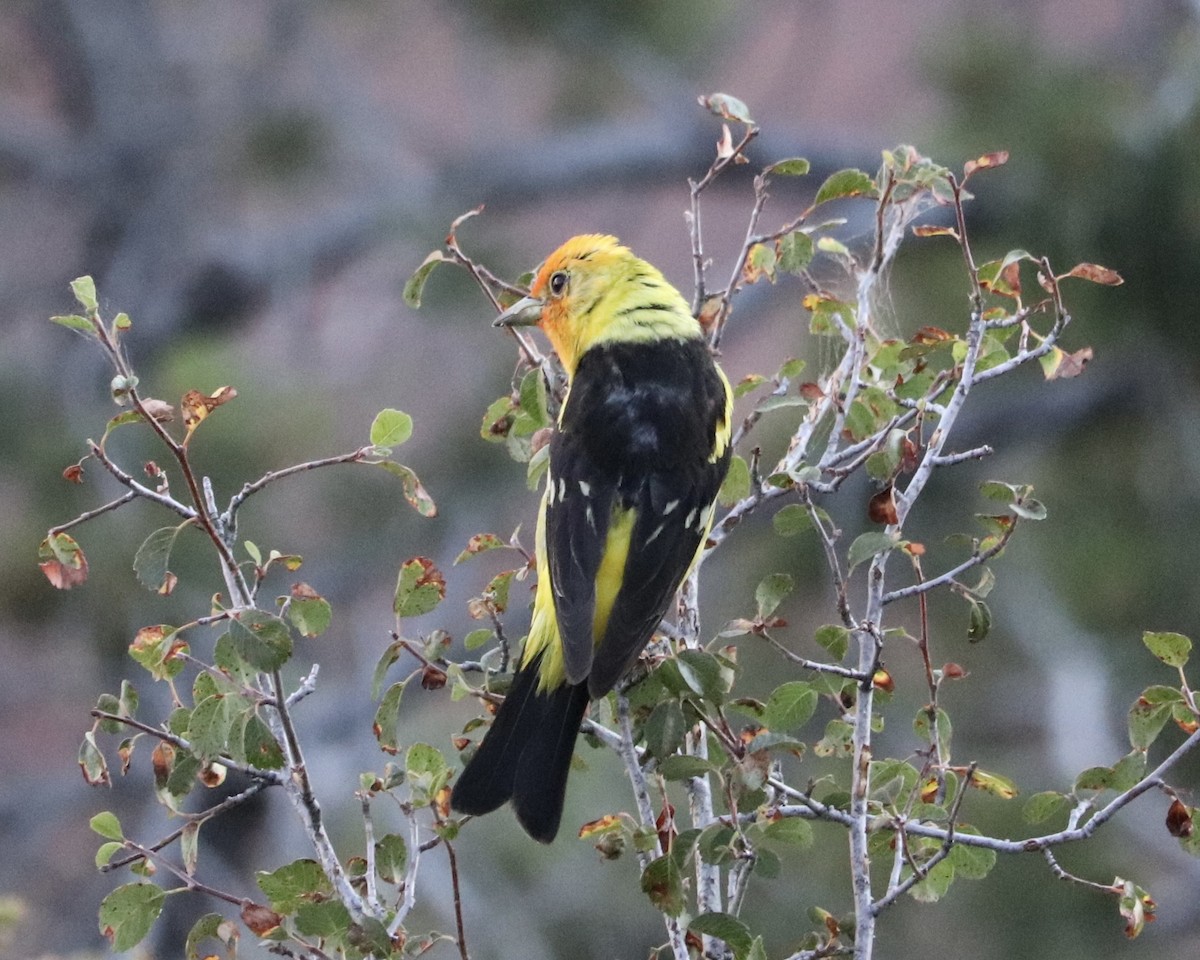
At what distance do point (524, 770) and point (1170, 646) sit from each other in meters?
0.41

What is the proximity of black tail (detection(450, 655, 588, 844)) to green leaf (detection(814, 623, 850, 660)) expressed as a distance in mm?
204

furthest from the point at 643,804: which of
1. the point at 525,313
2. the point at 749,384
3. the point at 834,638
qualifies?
the point at 525,313

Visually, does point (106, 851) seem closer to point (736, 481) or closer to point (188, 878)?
point (188, 878)

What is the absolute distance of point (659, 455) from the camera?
1343 mm

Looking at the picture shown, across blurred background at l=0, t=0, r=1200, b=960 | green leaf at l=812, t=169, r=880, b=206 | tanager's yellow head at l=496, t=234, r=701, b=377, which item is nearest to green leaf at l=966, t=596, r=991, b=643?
green leaf at l=812, t=169, r=880, b=206

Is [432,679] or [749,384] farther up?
[749,384]

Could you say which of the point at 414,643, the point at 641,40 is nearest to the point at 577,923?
the point at 641,40

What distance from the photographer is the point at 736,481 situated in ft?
3.97

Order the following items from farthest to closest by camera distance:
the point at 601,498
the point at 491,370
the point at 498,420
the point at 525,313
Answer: the point at 491,370 → the point at 525,313 → the point at 601,498 → the point at 498,420

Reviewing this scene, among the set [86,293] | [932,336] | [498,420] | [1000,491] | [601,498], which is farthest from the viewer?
[601,498]

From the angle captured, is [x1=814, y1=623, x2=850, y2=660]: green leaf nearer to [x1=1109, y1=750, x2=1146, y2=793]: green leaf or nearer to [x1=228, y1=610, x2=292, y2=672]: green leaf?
[x1=1109, y1=750, x2=1146, y2=793]: green leaf

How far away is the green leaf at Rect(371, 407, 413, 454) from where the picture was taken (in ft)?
3.10

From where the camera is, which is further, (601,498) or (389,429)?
(601,498)

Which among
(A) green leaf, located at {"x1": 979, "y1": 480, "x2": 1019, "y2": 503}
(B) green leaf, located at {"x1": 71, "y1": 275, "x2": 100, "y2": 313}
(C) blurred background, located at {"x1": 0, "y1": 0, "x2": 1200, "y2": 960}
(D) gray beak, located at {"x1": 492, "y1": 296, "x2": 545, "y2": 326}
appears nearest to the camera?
(B) green leaf, located at {"x1": 71, "y1": 275, "x2": 100, "y2": 313}
